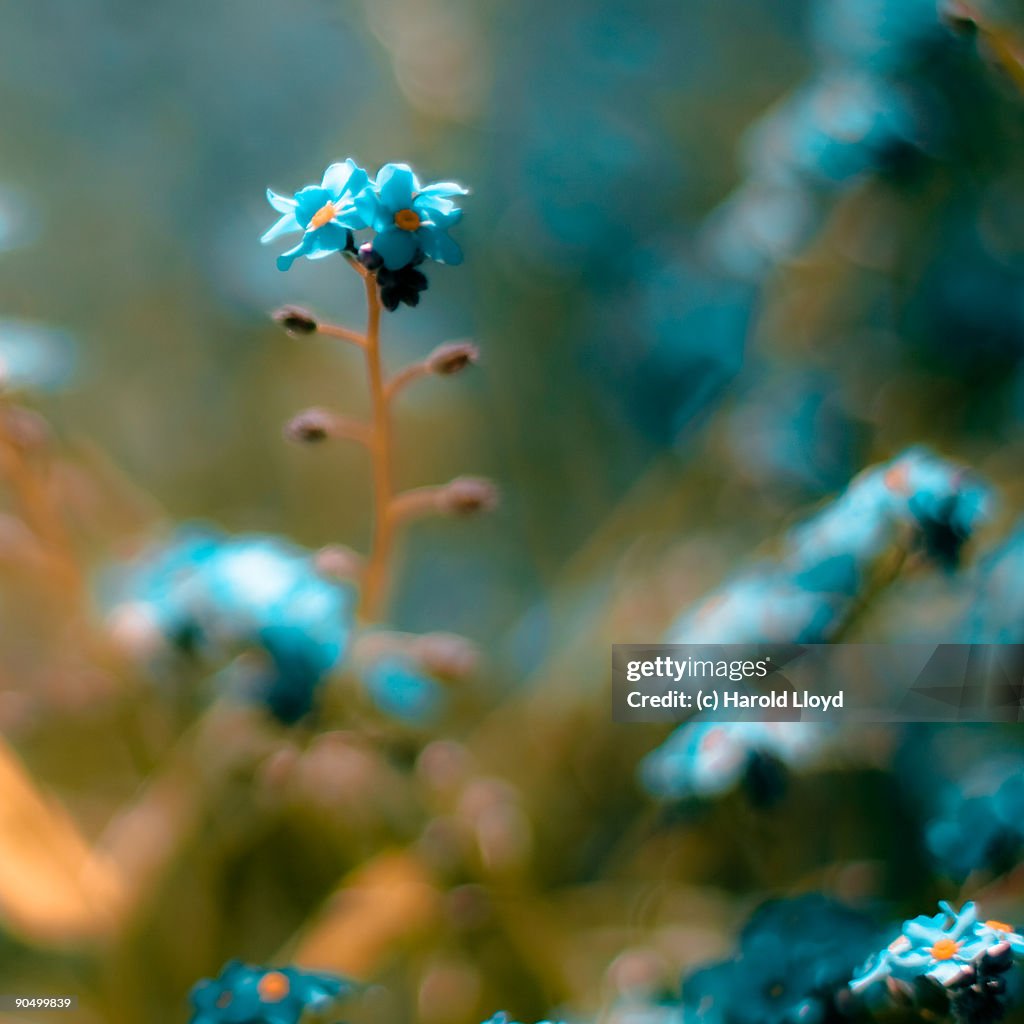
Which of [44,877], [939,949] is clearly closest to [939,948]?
[939,949]

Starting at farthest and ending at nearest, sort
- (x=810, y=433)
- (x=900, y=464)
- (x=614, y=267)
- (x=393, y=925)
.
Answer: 1. (x=614, y=267)
2. (x=810, y=433)
3. (x=393, y=925)
4. (x=900, y=464)

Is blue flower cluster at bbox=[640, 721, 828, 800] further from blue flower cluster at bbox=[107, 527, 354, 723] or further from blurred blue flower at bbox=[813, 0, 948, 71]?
blurred blue flower at bbox=[813, 0, 948, 71]

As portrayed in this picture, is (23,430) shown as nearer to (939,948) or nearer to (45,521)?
(45,521)

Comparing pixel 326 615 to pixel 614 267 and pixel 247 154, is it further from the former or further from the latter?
pixel 247 154

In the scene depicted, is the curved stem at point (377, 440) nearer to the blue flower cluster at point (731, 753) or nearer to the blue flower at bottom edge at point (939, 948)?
the blue flower cluster at point (731, 753)

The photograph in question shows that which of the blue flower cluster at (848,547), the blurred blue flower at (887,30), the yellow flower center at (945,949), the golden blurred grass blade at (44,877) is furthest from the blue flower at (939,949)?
the blurred blue flower at (887,30)

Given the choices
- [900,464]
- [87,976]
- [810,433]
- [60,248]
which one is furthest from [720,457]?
[60,248]
